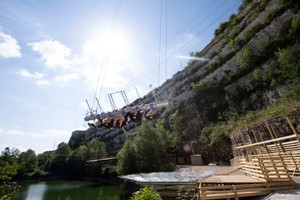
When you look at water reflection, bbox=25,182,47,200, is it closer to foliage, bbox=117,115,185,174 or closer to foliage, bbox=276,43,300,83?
foliage, bbox=117,115,185,174

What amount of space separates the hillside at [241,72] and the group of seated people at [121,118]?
8709 mm

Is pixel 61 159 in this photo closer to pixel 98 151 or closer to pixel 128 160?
pixel 98 151

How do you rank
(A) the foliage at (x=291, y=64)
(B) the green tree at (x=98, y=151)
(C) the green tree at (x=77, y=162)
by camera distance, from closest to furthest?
(A) the foliage at (x=291, y=64)
(B) the green tree at (x=98, y=151)
(C) the green tree at (x=77, y=162)

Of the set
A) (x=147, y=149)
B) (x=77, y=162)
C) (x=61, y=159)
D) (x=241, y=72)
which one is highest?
(x=61, y=159)

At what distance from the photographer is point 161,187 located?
11.7 m

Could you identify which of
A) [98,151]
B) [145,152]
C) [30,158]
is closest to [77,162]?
[98,151]

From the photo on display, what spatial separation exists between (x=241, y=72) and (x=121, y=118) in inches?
656

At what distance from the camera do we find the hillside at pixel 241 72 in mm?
21000

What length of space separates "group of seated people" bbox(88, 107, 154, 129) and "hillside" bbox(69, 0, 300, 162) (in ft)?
28.6

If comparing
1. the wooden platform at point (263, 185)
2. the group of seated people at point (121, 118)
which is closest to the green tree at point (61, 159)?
the group of seated people at point (121, 118)

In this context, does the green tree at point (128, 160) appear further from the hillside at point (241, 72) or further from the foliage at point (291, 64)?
the foliage at point (291, 64)

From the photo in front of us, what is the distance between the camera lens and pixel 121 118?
2119 cm

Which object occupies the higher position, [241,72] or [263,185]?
[241,72]

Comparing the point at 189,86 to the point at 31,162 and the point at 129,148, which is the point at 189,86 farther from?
the point at 31,162
